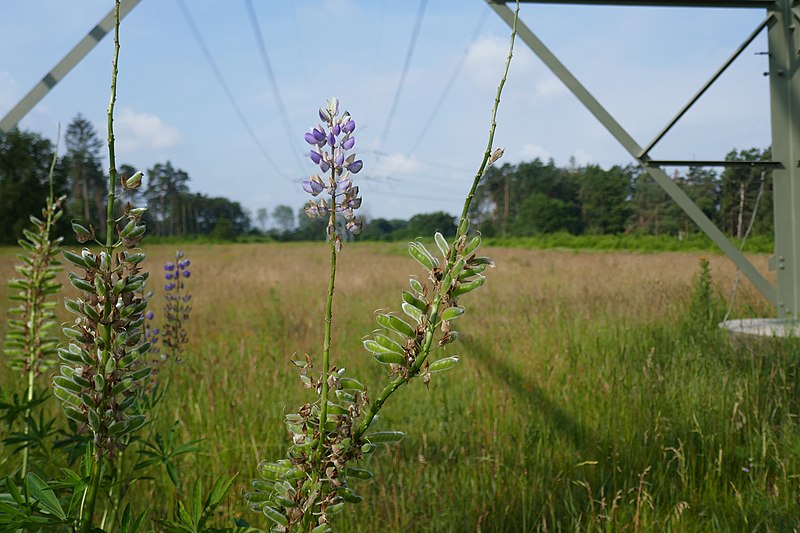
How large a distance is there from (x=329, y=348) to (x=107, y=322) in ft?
1.02

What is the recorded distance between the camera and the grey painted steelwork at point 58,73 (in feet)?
13.5

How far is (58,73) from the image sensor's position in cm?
418

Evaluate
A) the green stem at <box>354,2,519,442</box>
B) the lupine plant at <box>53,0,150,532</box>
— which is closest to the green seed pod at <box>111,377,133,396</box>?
the lupine plant at <box>53,0,150,532</box>

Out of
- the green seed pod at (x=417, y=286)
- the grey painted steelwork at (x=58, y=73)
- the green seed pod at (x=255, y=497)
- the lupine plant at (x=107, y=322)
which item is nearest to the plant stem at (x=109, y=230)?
the lupine plant at (x=107, y=322)

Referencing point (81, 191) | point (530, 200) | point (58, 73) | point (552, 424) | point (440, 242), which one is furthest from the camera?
point (81, 191)

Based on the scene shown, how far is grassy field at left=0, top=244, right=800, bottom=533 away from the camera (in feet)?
6.75

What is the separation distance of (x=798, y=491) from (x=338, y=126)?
2.33 metres

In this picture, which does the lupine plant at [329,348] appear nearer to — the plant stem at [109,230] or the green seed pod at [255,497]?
the green seed pod at [255,497]

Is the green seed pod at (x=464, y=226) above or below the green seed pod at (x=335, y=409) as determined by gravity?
above

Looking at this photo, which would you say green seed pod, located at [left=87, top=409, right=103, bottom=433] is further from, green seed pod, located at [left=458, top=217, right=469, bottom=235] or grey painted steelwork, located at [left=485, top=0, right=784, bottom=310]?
grey painted steelwork, located at [left=485, top=0, right=784, bottom=310]

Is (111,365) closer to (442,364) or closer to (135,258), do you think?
(135,258)

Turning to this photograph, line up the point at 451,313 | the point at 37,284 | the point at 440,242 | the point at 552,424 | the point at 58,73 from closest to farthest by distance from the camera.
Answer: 1. the point at 451,313
2. the point at 440,242
3. the point at 37,284
4. the point at 552,424
5. the point at 58,73

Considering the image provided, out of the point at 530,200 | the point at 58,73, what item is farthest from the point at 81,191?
the point at 58,73

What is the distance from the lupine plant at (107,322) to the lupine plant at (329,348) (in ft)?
0.81
